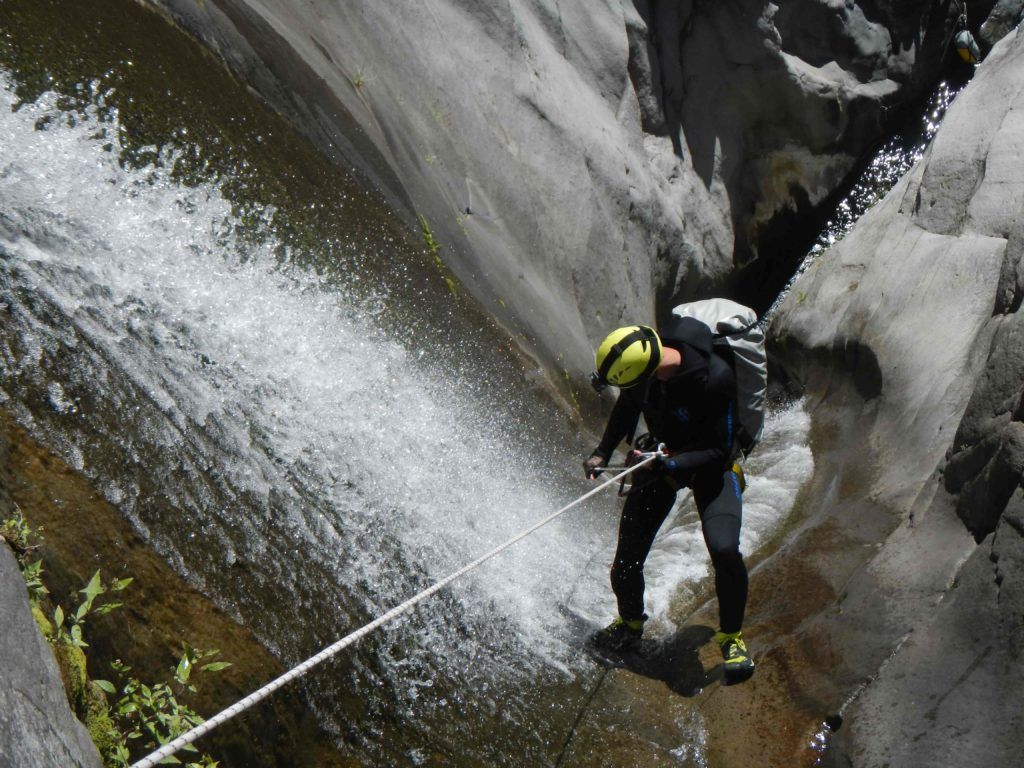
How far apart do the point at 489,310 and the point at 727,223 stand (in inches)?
248

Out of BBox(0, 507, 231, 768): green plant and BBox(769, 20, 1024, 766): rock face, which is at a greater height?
BBox(0, 507, 231, 768): green plant

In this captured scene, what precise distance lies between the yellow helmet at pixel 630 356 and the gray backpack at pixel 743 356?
402 millimetres

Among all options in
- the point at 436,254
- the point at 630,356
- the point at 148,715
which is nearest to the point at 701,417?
the point at 630,356

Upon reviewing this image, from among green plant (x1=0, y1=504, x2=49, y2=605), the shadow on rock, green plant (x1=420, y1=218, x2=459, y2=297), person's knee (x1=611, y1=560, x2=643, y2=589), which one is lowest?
the shadow on rock

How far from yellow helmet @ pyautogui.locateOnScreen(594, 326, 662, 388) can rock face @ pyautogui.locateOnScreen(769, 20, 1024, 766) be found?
1.87 meters

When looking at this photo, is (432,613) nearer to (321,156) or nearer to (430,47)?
(321,156)

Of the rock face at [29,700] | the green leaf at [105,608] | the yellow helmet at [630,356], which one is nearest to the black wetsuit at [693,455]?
the yellow helmet at [630,356]

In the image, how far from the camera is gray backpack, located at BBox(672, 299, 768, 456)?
5047 mm

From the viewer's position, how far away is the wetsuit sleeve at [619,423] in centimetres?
548

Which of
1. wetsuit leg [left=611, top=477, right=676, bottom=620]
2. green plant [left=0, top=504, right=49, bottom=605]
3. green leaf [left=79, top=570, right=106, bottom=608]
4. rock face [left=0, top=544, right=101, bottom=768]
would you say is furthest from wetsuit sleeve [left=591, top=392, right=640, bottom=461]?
rock face [left=0, top=544, right=101, bottom=768]

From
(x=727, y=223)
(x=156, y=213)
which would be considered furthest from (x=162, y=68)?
(x=727, y=223)

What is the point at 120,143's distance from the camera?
592 cm

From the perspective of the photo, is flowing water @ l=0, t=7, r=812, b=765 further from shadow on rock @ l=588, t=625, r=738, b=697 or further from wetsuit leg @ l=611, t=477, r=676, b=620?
wetsuit leg @ l=611, t=477, r=676, b=620

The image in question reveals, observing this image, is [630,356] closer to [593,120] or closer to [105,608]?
[105,608]
